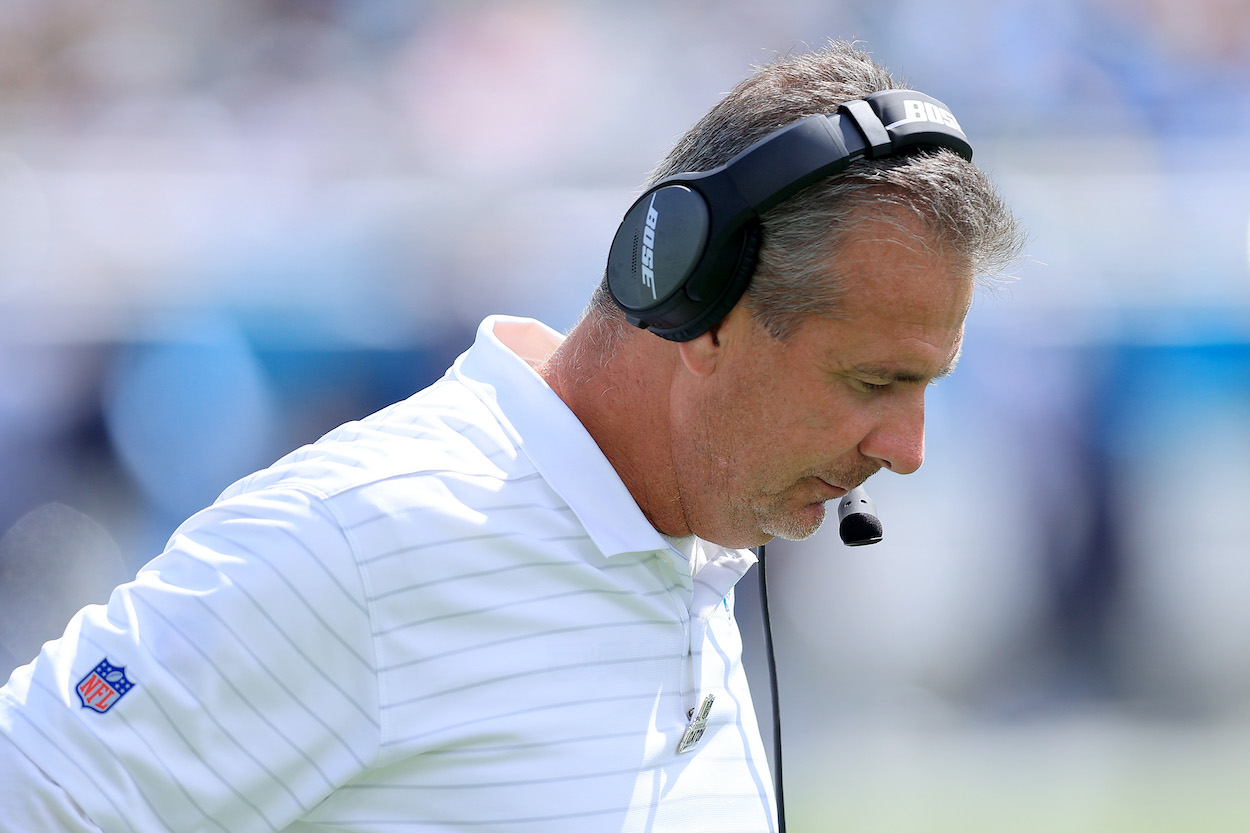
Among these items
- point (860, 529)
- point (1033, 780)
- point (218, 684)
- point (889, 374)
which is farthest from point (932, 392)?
point (218, 684)

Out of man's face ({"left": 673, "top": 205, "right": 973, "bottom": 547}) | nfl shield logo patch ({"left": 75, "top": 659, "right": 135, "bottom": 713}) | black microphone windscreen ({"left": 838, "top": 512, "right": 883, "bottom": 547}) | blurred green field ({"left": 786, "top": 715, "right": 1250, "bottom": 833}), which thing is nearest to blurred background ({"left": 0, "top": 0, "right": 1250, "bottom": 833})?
blurred green field ({"left": 786, "top": 715, "right": 1250, "bottom": 833})

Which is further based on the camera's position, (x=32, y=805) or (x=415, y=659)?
(x=415, y=659)

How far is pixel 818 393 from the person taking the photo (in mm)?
868

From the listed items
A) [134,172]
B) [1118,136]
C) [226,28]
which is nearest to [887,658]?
[1118,136]

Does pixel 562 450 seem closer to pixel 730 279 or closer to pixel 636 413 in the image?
pixel 636 413

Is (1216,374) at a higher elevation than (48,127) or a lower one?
lower

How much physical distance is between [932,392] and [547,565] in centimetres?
246

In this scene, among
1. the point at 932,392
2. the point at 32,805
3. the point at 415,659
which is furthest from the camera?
the point at 932,392

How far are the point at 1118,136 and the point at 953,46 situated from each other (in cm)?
63

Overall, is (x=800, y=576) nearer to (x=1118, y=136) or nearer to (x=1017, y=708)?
(x=1017, y=708)

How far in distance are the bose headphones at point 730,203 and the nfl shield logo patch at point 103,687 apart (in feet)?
1.48

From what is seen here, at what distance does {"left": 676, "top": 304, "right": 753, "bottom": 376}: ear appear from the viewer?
87 centimetres

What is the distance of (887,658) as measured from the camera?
9.80 ft

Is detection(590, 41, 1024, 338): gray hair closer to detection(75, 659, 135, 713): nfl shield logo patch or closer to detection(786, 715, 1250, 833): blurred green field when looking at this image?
detection(75, 659, 135, 713): nfl shield logo patch
